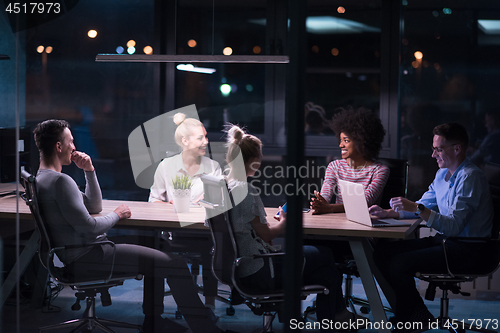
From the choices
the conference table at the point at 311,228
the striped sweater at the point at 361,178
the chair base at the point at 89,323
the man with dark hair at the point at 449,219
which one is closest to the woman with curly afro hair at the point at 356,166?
the striped sweater at the point at 361,178

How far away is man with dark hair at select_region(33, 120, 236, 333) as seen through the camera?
290 cm

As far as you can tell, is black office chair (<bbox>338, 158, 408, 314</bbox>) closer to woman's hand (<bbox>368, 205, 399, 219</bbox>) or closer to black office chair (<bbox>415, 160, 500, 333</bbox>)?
woman's hand (<bbox>368, 205, 399, 219</bbox>)

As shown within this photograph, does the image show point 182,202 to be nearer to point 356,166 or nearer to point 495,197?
point 356,166

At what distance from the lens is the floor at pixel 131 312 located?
319cm

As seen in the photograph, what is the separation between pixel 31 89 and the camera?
4.53 m

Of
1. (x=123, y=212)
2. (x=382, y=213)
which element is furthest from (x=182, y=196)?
(x=382, y=213)

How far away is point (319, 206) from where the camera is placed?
335 cm

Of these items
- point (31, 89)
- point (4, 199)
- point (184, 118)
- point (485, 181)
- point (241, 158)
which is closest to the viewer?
point (241, 158)

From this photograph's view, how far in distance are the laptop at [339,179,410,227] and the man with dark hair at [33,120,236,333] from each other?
3.71 ft

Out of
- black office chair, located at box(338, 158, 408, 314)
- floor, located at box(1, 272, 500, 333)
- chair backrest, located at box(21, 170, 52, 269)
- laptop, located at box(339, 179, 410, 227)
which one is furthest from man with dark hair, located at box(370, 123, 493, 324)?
chair backrest, located at box(21, 170, 52, 269)

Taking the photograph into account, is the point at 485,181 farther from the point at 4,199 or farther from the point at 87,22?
the point at 87,22

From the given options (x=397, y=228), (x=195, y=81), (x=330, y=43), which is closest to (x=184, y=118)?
(x=195, y=81)

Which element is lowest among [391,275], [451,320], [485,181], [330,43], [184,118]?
[451,320]

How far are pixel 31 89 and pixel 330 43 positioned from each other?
3.06 metres
